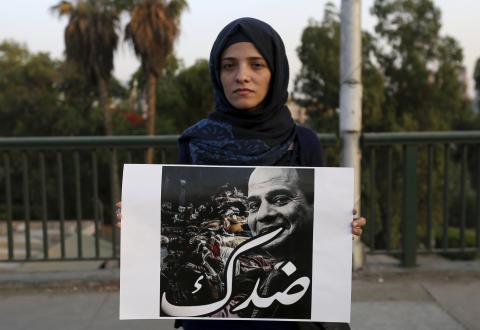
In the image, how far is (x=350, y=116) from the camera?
421 cm

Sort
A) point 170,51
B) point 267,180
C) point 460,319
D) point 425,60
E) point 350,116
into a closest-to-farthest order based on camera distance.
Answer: point 267,180 → point 460,319 → point 350,116 → point 170,51 → point 425,60

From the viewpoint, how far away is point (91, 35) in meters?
22.5

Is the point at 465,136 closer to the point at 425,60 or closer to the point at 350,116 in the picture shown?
the point at 350,116

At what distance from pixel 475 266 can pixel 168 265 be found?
3.82 meters

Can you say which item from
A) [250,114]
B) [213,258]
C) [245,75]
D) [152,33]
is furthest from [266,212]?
[152,33]

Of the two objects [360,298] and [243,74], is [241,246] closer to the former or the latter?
[243,74]

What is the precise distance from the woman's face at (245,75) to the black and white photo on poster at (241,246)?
24 cm

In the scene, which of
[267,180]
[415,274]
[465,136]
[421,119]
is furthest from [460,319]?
[421,119]

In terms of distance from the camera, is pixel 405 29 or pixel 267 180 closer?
pixel 267 180

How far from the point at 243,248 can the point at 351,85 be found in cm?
299

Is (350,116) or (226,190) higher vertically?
(350,116)

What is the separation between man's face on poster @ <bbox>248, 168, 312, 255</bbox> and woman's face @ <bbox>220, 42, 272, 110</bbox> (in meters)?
0.24

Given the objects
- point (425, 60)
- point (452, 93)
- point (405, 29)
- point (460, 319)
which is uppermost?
point (405, 29)

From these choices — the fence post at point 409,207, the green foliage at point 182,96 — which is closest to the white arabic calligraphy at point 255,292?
the fence post at point 409,207
